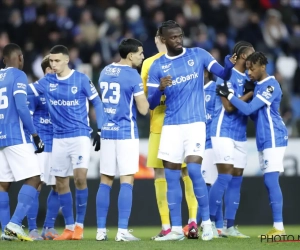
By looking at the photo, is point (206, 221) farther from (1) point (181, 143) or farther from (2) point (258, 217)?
(2) point (258, 217)

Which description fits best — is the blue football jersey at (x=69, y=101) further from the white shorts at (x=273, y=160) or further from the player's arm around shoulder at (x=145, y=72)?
the white shorts at (x=273, y=160)

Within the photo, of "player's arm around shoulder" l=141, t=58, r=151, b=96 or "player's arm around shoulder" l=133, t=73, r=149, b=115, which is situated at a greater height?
"player's arm around shoulder" l=141, t=58, r=151, b=96

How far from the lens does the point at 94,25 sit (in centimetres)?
1991

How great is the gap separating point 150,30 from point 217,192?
9.06 meters

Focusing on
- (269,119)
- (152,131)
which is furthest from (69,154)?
(269,119)

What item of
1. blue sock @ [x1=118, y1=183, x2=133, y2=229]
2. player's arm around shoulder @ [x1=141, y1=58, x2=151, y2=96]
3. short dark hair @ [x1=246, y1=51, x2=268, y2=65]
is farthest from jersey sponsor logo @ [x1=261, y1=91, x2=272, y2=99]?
blue sock @ [x1=118, y1=183, x2=133, y2=229]

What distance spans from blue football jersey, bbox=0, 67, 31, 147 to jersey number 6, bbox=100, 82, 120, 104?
97 cm

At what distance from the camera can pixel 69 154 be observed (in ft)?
38.1

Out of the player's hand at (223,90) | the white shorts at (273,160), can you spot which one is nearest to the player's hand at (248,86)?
the player's hand at (223,90)

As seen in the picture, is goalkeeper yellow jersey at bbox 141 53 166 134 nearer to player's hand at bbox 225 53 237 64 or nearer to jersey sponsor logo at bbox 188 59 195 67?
jersey sponsor logo at bbox 188 59 195 67

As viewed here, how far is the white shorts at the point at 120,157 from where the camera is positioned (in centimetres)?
1102

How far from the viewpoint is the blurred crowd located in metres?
19.2

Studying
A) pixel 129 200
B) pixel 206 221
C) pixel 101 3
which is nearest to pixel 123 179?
pixel 129 200

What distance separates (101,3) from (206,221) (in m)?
11.3
